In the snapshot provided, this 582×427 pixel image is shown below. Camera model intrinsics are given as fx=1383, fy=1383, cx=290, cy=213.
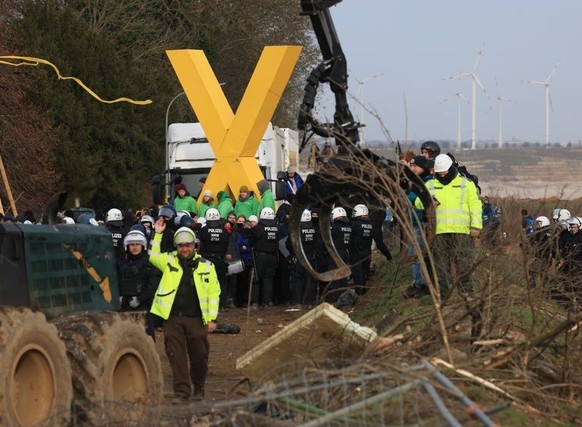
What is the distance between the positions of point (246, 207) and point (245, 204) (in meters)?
0.17

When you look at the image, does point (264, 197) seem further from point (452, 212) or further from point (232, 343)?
point (452, 212)

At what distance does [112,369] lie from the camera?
1155 centimetres

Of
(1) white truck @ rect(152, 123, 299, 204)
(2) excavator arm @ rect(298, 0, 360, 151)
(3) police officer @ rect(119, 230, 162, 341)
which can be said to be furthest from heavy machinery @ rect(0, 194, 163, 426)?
(1) white truck @ rect(152, 123, 299, 204)

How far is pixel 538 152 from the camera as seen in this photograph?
69062 millimetres

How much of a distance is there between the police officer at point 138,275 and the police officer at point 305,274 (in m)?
6.22

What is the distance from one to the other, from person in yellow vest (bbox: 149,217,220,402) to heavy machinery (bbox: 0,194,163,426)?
113cm

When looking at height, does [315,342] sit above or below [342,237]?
above

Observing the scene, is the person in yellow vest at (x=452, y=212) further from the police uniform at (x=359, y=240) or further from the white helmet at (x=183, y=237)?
the police uniform at (x=359, y=240)

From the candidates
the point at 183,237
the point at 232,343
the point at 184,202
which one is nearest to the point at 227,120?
the point at 184,202

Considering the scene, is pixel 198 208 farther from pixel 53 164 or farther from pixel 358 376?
pixel 358 376

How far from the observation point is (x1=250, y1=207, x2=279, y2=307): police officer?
25.8 m

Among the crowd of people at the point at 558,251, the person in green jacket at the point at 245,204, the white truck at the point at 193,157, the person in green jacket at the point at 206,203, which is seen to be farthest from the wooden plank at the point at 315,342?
the white truck at the point at 193,157

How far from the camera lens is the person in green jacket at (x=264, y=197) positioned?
2844 centimetres

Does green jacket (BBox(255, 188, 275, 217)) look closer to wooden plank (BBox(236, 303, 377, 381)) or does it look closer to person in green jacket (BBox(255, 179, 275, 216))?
person in green jacket (BBox(255, 179, 275, 216))
